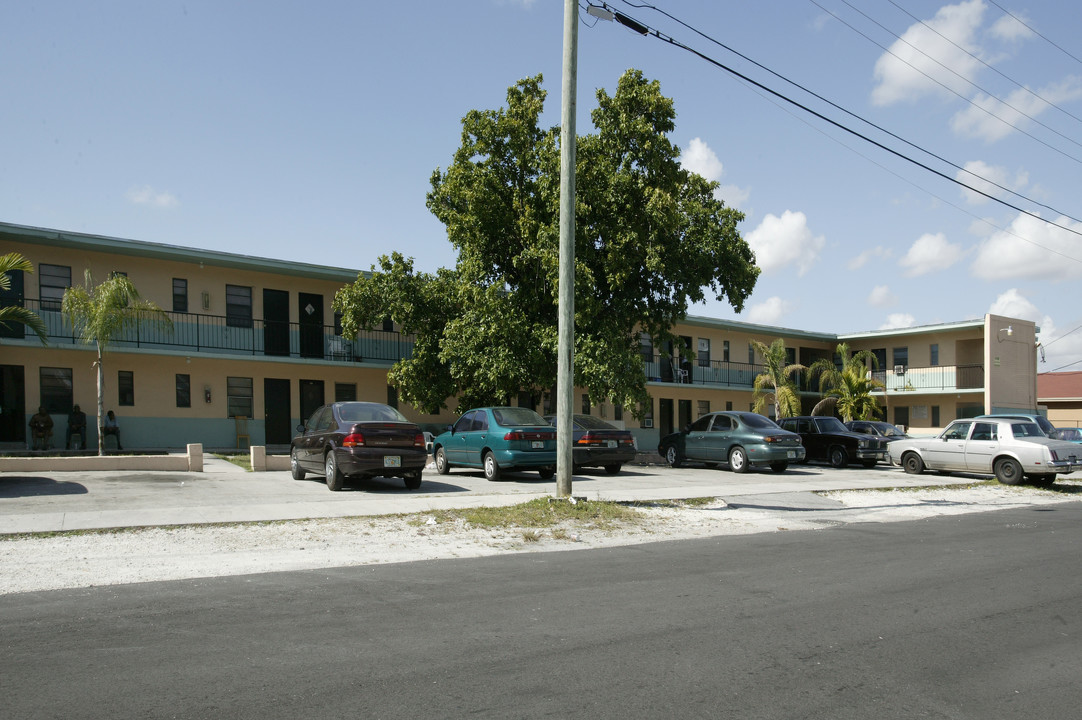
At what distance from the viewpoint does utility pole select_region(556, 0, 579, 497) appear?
1234 cm

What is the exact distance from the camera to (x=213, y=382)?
25688 mm

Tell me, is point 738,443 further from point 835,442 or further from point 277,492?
point 277,492

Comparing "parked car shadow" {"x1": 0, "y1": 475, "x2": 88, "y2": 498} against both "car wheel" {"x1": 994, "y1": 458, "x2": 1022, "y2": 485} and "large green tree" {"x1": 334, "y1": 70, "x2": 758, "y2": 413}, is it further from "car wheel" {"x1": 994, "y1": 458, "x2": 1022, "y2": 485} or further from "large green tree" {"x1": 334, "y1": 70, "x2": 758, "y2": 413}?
"car wheel" {"x1": 994, "y1": 458, "x2": 1022, "y2": 485}

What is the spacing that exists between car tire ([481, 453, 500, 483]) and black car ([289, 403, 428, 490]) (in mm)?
2349

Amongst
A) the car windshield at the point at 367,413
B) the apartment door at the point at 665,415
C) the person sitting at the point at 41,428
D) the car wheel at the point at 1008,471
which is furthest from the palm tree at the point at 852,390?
the person sitting at the point at 41,428

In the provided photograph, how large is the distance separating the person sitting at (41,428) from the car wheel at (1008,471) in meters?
24.6

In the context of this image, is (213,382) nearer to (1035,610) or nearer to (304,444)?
(304,444)

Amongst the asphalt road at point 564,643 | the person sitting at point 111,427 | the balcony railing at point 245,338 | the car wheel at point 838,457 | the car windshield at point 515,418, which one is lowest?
the car wheel at point 838,457

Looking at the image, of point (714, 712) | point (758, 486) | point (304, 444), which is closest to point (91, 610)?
point (714, 712)

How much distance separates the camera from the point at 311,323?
90.5 ft

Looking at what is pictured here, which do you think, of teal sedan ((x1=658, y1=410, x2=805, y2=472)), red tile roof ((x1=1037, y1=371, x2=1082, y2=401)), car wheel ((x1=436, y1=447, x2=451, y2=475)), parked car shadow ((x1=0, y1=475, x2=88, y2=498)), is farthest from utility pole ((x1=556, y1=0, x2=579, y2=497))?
red tile roof ((x1=1037, y1=371, x2=1082, y2=401))

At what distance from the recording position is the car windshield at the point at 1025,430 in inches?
741

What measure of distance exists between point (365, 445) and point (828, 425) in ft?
55.3

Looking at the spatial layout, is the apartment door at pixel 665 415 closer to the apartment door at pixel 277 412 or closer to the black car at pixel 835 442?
the black car at pixel 835 442
